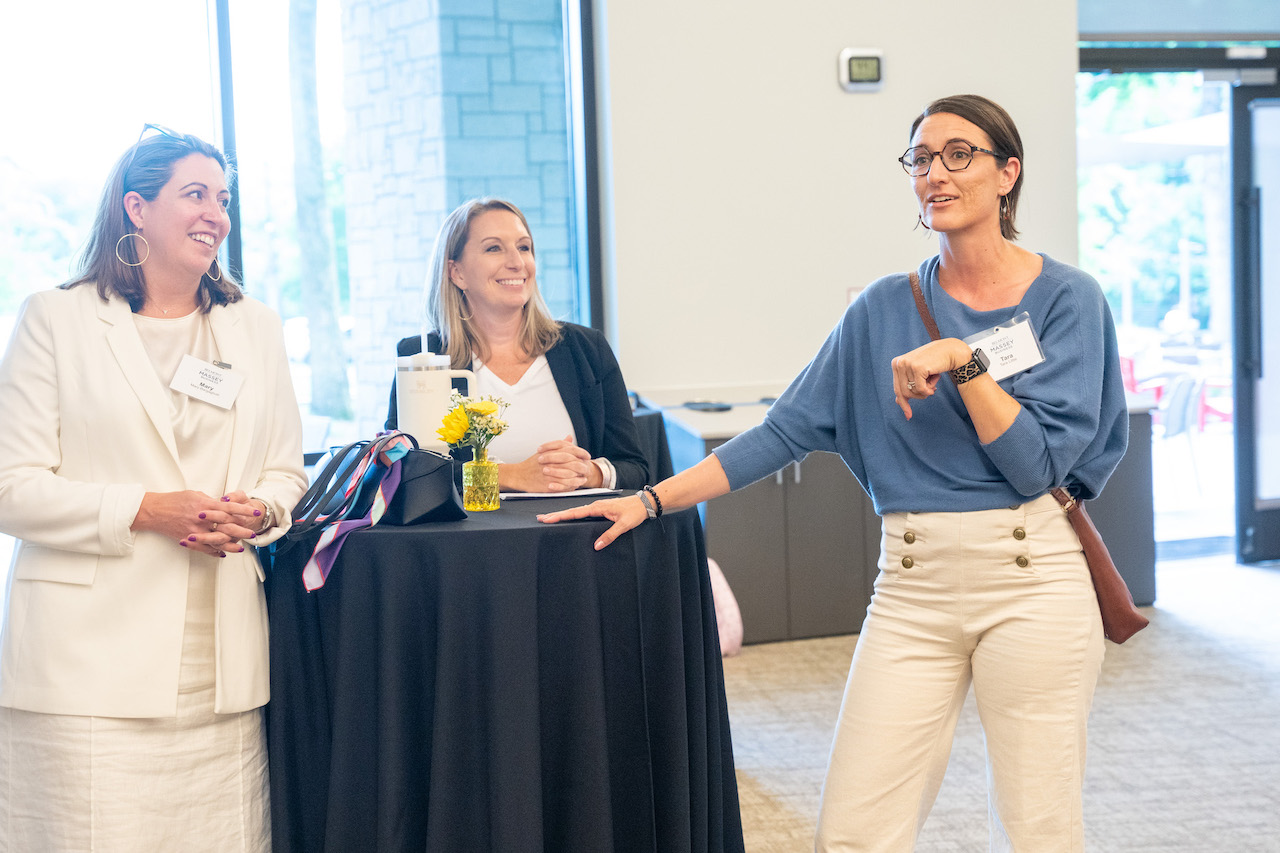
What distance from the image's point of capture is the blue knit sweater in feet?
5.31

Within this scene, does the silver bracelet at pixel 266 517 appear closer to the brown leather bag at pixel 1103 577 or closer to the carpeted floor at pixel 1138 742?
the brown leather bag at pixel 1103 577

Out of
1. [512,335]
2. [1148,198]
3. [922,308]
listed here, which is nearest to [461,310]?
[512,335]

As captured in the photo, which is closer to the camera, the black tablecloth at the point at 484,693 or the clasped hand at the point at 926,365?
the clasped hand at the point at 926,365

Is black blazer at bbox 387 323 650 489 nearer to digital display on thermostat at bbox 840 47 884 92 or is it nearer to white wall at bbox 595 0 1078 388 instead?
white wall at bbox 595 0 1078 388

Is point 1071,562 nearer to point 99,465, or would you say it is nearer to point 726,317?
point 99,465

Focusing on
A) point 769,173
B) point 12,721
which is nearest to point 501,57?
point 769,173

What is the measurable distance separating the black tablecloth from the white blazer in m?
0.11

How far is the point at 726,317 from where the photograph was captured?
14.9 feet

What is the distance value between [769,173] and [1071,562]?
123 inches

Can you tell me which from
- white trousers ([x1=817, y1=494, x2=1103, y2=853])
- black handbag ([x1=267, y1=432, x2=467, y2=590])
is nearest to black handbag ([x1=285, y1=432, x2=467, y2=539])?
black handbag ([x1=267, y1=432, x2=467, y2=590])

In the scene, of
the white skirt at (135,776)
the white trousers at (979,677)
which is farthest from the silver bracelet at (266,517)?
Result: the white trousers at (979,677)

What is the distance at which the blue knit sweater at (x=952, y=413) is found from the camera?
1617 millimetres

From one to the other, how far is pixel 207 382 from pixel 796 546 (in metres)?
2.74

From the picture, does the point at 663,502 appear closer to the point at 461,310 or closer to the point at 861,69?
the point at 461,310
